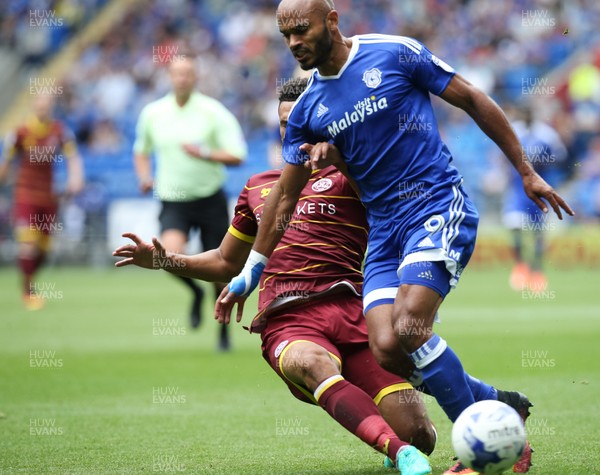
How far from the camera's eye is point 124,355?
10945 millimetres

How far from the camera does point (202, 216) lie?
452 inches

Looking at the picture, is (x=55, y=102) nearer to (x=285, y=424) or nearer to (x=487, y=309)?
(x=487, y=309)

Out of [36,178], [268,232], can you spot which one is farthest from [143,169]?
[268,232]

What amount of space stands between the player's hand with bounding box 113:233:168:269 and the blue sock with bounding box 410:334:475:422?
5.13 feet

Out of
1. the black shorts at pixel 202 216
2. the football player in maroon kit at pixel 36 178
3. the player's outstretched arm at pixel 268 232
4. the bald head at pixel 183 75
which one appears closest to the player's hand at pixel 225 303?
the player's outstretched arm at pixel 268 232

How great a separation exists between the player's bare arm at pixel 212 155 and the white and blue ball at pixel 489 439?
676 cm

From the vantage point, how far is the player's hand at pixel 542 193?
4.97 meters

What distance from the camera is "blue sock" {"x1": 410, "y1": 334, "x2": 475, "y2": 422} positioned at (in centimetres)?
495

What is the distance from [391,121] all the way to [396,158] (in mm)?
189

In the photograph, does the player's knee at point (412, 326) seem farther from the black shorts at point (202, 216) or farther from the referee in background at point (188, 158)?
the black shorts at point (202, 216)

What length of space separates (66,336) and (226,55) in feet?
54.6

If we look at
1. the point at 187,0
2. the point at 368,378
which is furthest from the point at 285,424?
the point at 187,0

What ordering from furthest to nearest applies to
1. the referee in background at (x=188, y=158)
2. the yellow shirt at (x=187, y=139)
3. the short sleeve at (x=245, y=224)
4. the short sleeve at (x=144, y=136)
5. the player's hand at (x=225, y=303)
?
the short sleeve at (x=144, y=136)
the yellow shirt at (x=187, y=139)
the referee in background at (x=188, y=158)
the short sleeve at (x=245, y=224)
the player's hand at (x=225, y=303)

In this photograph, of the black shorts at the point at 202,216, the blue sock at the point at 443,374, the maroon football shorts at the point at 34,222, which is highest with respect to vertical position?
the blue sock at the point at 443,374
